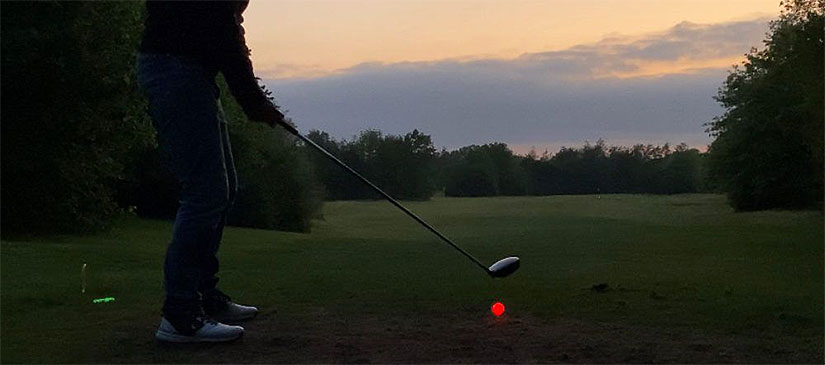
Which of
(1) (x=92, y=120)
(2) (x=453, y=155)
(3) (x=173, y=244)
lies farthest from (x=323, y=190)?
(3) (x=173, y=244)

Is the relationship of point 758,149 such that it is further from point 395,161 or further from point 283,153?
point 283,153

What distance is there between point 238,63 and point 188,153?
58 centimetres

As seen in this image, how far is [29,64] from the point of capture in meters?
21.9

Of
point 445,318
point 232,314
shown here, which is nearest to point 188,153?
point 232,314

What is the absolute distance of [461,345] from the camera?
4957 mm

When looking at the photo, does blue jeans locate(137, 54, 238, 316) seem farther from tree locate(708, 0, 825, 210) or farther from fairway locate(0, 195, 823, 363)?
tree locate(708, 0, 825, 210)

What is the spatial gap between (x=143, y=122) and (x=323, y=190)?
27166 mm

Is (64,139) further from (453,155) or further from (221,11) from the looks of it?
(453,155)

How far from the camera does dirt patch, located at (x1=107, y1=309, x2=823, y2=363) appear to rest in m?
4.64

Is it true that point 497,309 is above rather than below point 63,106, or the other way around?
below

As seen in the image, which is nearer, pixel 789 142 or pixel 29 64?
pixel 29 64

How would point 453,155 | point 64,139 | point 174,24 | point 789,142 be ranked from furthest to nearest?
1. point 453,155
2. point 789,142
3. point 64,139
4. point 174,24

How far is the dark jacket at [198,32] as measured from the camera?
16.6 feet

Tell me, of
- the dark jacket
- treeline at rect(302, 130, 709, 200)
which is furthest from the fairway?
treeline at rect(302, 130, 709, 200)
